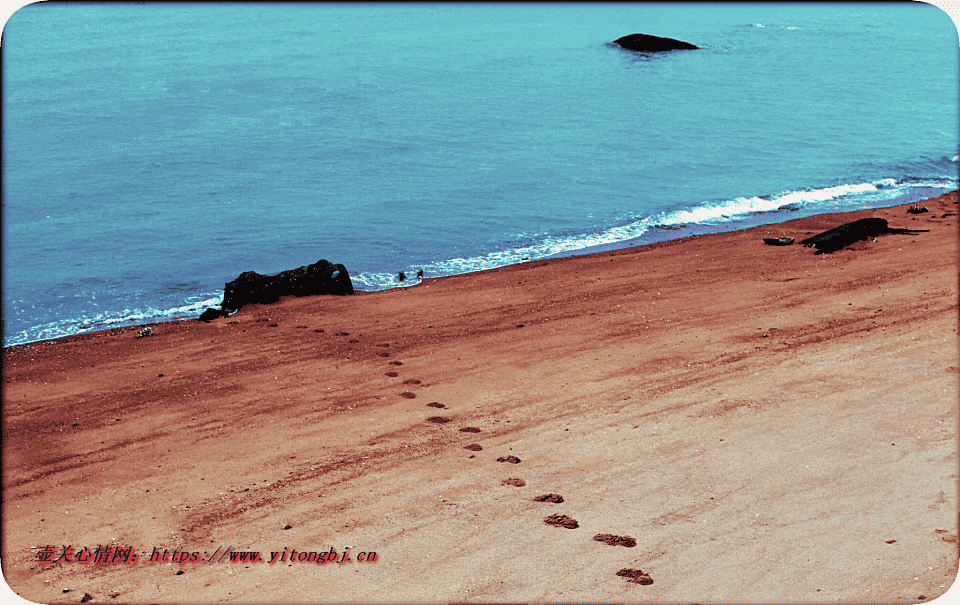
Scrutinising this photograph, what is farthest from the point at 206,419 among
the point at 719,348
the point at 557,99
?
the point at 557,99

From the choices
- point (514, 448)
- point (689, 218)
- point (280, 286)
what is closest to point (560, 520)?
point (514, 448)

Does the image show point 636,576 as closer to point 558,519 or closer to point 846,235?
point 558,519

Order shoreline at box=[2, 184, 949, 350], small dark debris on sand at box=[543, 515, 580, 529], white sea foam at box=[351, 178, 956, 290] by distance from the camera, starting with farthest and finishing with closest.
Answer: shoreline at box=[2, 184, 949, 350]
white sea foam at box=[351, 178, 956, 290]
small dark debris on sand at box=[543, 515, 580, 529]

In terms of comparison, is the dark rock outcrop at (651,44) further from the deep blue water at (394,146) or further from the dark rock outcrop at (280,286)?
the dark rock outcrop at (280,286)

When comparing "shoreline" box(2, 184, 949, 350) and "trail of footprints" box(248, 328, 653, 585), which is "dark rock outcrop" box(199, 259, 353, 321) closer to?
"shoreline" box(2, 184, 949, 350)

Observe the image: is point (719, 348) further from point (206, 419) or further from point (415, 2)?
point (415, 2)

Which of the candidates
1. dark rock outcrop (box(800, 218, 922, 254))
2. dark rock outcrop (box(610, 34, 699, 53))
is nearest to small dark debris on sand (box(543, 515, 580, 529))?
dark rock outcrop (box(800, 218, 922, 254))

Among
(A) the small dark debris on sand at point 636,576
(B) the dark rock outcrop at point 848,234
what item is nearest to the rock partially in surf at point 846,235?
(B) the dark rock outcrop at point 848,234
